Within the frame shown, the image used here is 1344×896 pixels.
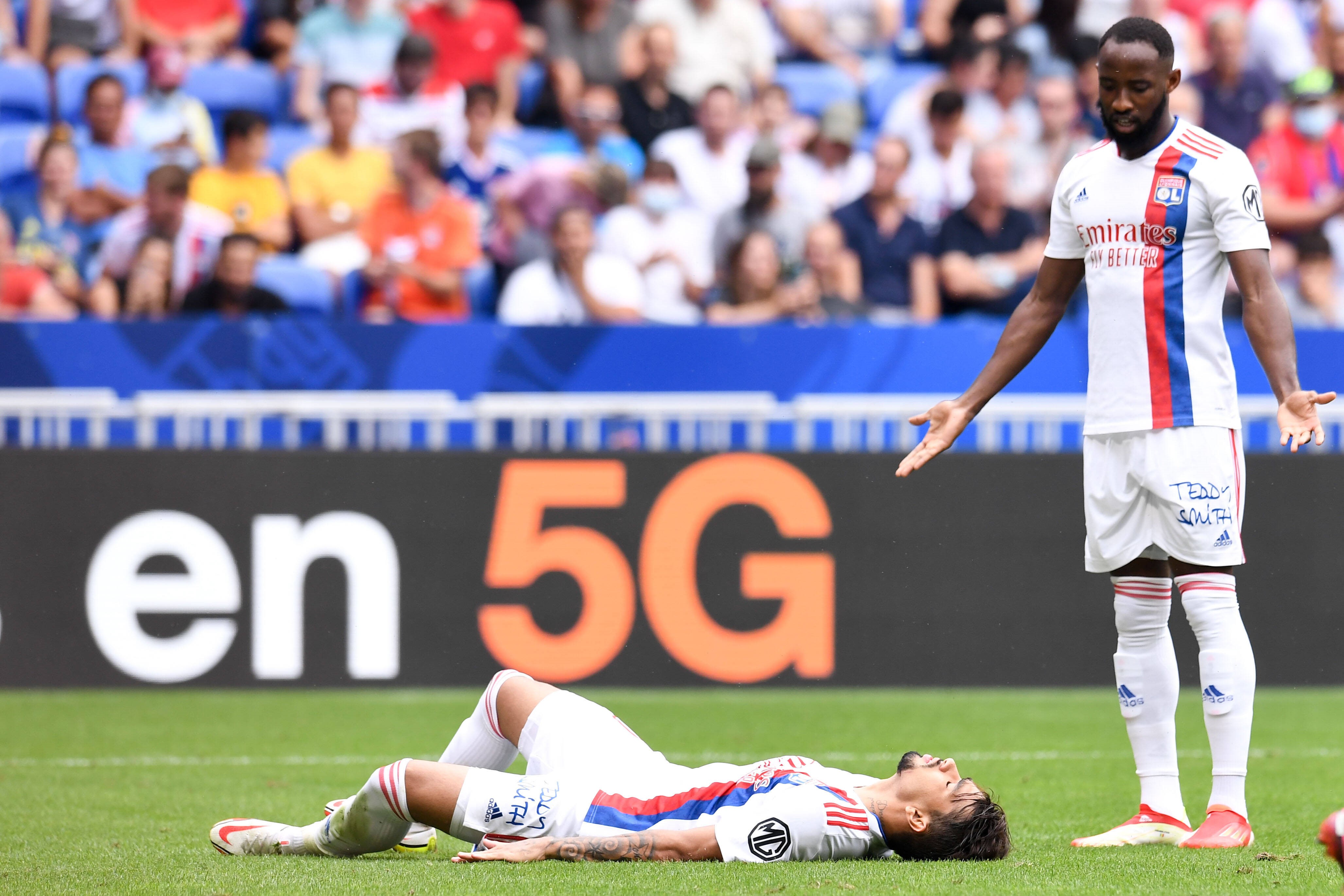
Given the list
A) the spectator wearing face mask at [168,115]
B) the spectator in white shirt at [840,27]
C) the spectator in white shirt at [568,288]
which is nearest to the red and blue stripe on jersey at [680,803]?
the spectator in white shirt at [568,288]

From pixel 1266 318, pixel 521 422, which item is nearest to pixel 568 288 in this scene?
pixel 521 422

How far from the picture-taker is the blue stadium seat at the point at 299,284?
1038cm

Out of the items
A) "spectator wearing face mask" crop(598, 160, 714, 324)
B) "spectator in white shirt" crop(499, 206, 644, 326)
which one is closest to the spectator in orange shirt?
"spectator in white shirt" crop(499, 206, 644, 326)

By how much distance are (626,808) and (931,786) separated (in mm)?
802

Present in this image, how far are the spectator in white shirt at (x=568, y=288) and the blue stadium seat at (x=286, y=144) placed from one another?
2372mm

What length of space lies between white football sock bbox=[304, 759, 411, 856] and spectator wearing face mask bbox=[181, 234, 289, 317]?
5.90 m

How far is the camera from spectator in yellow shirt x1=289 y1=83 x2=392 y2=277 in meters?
11.3

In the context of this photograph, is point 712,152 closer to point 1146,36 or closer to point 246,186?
point 246,186

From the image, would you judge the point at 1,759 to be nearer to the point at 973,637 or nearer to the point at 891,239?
the point at 973,637

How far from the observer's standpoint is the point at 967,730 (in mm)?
8062

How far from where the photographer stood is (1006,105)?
42.9 feet

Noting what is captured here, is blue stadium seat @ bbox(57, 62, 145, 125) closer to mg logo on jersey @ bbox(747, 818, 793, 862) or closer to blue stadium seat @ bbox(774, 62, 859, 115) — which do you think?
blue stadium seat @ bbox(774, 62, 859, 115)

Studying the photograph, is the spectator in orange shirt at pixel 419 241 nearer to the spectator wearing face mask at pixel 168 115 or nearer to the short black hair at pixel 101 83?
the spectator wearing face mask at pixel 168 115

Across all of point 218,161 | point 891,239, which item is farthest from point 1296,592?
point 218,161
